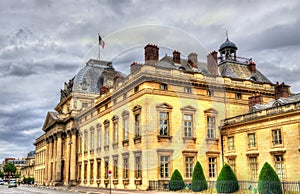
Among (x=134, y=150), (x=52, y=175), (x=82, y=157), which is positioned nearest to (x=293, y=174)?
(x=134, y=150)

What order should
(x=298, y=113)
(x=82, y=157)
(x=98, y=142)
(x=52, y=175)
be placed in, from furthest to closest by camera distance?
(x=52, y=175) < (x=82, y=157) < (x=98, y=142) < (x=298, y=113)

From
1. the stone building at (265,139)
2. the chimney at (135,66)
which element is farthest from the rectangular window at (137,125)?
the stone building at (265,139)

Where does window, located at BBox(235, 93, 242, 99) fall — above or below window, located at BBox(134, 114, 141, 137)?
above

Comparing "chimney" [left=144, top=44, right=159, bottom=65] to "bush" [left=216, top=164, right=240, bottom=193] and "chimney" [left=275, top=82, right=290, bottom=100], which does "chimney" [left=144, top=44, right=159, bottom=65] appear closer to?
"bush" [left=216, top=164, right=240, bottom=193]

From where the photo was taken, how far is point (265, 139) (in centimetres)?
3569

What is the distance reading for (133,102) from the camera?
41.2m

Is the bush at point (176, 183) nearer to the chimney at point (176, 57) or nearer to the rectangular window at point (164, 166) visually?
the rectangular window at point (164, 166)

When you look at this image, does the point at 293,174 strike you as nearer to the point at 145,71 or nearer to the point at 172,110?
the point at 172,110

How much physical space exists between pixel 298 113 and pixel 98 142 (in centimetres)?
2791

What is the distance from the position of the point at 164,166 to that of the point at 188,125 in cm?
560

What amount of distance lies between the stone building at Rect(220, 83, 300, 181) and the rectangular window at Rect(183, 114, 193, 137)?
167 inches

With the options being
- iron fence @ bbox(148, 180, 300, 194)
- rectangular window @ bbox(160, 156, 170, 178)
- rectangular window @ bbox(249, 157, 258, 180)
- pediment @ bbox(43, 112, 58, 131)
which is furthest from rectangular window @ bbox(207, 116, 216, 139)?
pediment @ bbox(43, 112, 58, 131)

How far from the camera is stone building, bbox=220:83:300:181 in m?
32.7

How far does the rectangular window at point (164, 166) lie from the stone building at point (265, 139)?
24.3 feet
